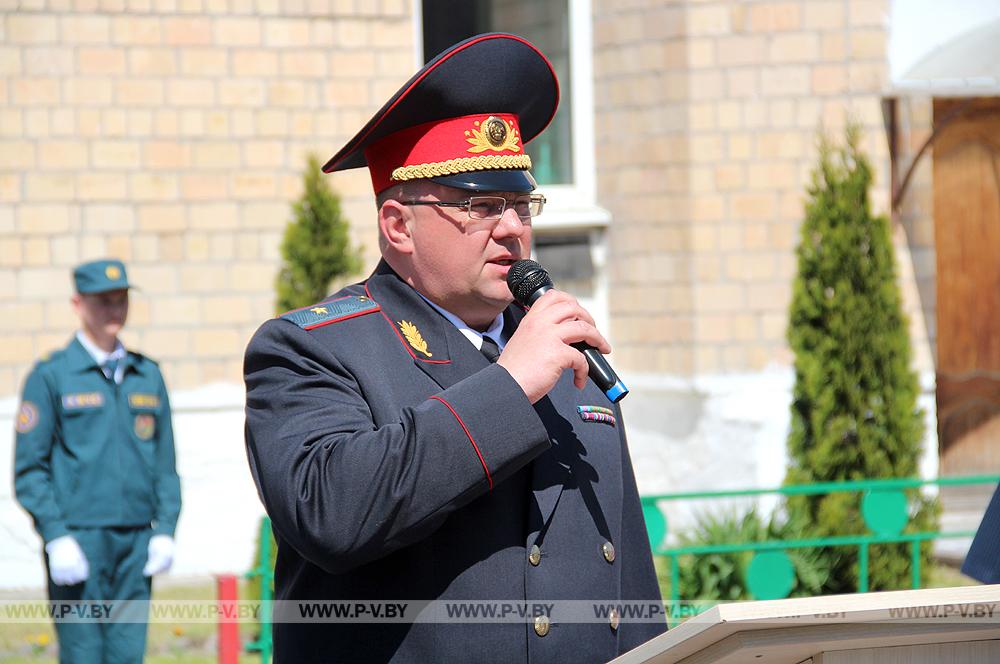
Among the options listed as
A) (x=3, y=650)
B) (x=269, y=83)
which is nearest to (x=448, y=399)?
(x=3, y=650)

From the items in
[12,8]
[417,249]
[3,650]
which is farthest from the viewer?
[12,8]

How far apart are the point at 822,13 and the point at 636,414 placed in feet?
9.00

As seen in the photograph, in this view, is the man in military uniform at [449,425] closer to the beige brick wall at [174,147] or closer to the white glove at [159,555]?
the white glove at [159,555]

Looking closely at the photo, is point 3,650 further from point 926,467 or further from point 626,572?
point 926,467

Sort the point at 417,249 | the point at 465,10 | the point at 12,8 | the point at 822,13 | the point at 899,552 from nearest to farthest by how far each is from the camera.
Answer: the point at 417,249
the point at 899,552
the point at 12,8
the point at 822,13
the point at 465,10

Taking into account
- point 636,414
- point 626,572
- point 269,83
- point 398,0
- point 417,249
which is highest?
point 398,0

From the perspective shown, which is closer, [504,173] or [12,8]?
[504,173]

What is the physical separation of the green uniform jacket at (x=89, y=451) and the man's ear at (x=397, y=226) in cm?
298

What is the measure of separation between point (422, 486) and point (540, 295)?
41 centimetres

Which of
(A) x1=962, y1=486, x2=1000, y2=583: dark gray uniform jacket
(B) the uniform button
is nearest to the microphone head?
(B) the uniform button

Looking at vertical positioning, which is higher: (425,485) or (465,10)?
(465,10)

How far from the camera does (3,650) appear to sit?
5559 mm

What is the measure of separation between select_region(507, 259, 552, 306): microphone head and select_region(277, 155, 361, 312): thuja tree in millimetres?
4575

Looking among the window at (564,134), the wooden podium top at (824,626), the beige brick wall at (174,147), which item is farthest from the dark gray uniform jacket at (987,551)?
the window at (564,134)
